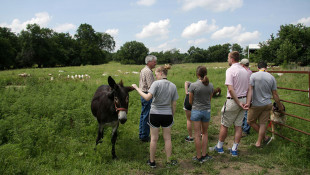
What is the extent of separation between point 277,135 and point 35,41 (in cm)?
5752

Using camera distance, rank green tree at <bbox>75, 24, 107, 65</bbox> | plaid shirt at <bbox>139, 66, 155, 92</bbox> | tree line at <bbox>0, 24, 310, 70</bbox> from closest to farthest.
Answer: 1. plaid shirt at <bbox>139, 66, 155, 92</bbox>
2. tree line at <bbox>0, 24, 310, 70</bbox>
3. green tree at <bbox>75, 24, 107, 65</bbox>

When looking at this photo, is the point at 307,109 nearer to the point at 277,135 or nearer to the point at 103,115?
the point at 277,135

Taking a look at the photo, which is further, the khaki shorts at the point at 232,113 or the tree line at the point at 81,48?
the tree line at the point at 81,48

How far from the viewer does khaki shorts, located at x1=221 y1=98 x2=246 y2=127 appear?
4438mm

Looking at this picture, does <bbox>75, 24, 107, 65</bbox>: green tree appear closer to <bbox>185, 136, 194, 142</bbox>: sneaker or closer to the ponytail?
<bbox>185, 136, 194, 142</bbox>: sneaker

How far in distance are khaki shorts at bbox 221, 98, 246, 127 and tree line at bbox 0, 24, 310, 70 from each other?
1137 inches

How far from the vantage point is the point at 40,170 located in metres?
3.73

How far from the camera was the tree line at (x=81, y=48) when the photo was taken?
114 feet

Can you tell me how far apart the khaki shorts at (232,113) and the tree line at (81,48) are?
2889 cm

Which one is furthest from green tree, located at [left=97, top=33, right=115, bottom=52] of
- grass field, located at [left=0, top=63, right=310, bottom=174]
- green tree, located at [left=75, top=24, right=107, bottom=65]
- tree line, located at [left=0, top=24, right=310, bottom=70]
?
grass field, located at [left=0, top=63, right=310, bottom=174]

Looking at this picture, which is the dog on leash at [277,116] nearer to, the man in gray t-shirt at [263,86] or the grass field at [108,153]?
the grass field at [108,153]

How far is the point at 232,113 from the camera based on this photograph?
452 cm

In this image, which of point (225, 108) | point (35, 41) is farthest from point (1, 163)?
point (35, 41)

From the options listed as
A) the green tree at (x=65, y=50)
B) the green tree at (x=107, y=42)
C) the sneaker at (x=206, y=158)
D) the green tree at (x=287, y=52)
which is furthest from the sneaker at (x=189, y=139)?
the green tree at (x=107, y=42)
